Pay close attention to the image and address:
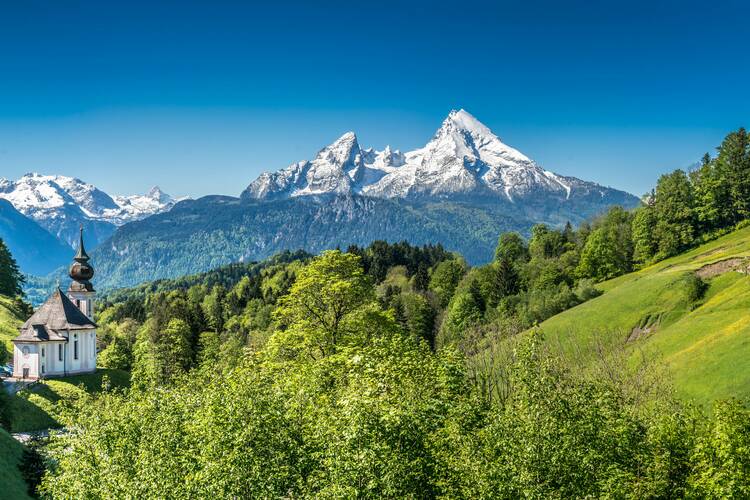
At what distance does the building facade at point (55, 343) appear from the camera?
82688 millimetres

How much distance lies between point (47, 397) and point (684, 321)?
74.8 metres

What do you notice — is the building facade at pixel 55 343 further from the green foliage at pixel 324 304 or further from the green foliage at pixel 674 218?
the green foliage at pixel 674 218

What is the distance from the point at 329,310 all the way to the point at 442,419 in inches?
846

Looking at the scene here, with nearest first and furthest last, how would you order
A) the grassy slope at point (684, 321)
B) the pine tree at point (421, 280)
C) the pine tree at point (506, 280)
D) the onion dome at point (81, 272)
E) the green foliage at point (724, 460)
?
the green foliage at point (724, 460), the grassy slope at point (684, 321), the onion dome at point (81, 272), the pine tree at point (506, 280), the pine tree at point (421, 280)

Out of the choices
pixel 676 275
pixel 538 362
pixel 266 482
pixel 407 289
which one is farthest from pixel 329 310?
pixel 407 289

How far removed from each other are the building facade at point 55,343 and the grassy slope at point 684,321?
2508 inches

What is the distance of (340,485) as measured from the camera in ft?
79.2

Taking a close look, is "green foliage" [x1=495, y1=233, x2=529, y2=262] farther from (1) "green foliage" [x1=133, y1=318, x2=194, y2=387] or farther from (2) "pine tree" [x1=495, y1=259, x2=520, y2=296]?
(1) "green foliage" [x1=133, y1=318, x2=194, y2=387]

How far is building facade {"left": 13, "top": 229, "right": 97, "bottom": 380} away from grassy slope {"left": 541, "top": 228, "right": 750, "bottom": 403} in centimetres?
6371

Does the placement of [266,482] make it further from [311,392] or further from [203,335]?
[203,335]

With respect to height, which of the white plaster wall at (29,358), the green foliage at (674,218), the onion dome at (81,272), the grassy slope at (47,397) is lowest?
the grassy slope at (47,397)

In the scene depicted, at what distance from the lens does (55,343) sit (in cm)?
8519

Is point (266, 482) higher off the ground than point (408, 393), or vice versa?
point (408, 393)

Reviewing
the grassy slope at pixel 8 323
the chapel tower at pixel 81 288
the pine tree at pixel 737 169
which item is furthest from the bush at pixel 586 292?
the grassy slope at pixel 8 323
